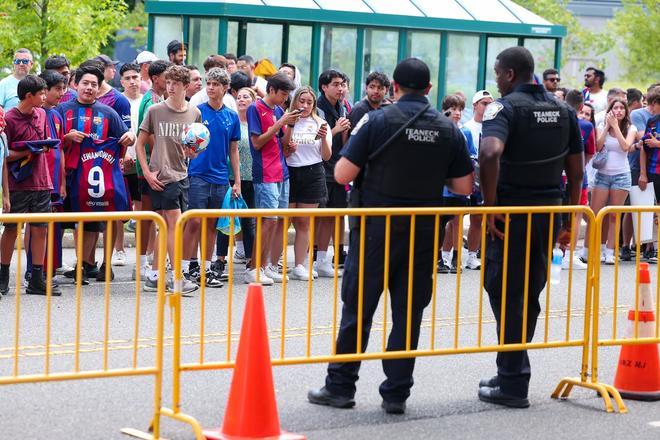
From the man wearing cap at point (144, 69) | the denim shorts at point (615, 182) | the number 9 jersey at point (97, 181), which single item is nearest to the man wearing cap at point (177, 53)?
the man wearing cap at point (144, 69)

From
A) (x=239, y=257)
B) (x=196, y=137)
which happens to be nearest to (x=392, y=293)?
(x=196, y=137)

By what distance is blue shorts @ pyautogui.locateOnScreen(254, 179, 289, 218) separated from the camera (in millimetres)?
11883

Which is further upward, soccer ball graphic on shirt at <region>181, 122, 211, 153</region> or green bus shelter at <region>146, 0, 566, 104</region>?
green bus shelter at <region>146, 0, 566, 104</region>

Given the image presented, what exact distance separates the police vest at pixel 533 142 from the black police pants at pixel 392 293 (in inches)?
26.8

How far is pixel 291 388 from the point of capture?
7.62 meters

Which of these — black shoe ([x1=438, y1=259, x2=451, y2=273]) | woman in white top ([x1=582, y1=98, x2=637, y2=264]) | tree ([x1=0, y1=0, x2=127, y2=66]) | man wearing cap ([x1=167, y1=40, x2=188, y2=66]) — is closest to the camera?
black shoe ([x1=438, y1=259, x2=451, y2=273])

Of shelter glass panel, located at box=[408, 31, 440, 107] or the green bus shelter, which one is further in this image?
shelter glass panel, located at box=[408, 31, 440, 107]

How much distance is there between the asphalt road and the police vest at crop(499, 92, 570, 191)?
3.04 ft

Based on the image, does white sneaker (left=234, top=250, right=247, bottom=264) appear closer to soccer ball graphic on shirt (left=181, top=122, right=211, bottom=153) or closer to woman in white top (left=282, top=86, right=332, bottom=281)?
woman in white top (left=282, top=86, right=332, bottom=281)

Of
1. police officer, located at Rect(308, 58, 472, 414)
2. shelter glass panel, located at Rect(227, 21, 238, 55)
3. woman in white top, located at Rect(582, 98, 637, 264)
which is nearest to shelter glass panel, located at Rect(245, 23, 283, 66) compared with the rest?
shelter glass panel, located at Rect(227, 21, 238, 55)

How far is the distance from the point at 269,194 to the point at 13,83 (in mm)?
3224

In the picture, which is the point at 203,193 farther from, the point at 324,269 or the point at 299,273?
the point at 324,269

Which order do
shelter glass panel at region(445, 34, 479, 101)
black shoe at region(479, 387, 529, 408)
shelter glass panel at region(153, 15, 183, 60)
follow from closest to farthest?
black shoe at region(479, 387, 529, 408)
shelter glass panel at region(153, 15, 183, 60)
shelter glass panel at region(445, 34, 479, 101)

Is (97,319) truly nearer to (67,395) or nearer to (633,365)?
(67,395)
